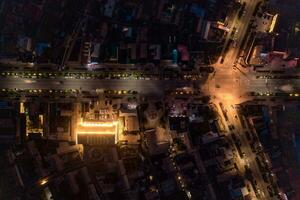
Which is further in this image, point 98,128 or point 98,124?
point 98,124

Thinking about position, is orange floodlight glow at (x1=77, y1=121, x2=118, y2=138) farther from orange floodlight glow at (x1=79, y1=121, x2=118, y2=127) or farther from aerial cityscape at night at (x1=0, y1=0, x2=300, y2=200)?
aerial cityscape at night at (x1=0, y1=0, x2=300, y2=200)

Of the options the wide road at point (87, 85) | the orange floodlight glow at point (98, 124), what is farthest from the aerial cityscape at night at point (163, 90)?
the orange floodlight glow at point (98, 124)

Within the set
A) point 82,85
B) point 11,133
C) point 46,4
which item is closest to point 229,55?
point 82,85

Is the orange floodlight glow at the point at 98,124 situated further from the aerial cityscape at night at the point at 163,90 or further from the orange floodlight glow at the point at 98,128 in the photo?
the aerial cityscape at night at the point at 163,90

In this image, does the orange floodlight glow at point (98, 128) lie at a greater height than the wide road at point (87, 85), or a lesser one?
lesser

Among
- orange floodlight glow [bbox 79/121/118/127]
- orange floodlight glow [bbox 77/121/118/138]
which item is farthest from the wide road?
orange floodlight glow [bbox 77/121/118/138]

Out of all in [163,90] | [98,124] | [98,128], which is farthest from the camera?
[163,90]

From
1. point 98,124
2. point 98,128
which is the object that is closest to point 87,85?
point 98,124

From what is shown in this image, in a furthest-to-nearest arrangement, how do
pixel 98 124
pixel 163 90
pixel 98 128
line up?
pixel 163 90 < pixel 98 124 < pixel 98 128

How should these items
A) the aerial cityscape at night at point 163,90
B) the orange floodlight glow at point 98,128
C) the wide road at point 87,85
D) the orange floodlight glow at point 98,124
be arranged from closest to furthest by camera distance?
the orange floodlight glow at point 98,128
the orange floodlight glow at point 98,124
the aerial cityscape at night at point 163,90
the wide road at point 87,85

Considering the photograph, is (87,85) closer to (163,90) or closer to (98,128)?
(98,128)

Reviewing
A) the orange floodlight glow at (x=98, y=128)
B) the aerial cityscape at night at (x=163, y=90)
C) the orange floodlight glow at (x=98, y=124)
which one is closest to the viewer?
the orange floodlight glow at (x=98, y=128)
